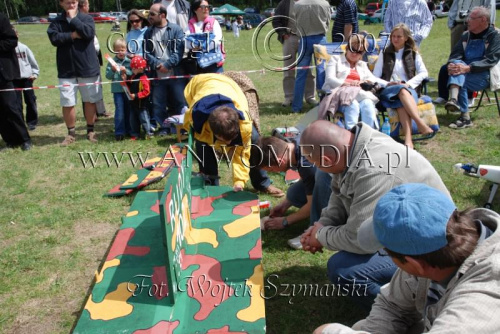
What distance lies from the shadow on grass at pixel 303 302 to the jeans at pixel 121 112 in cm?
399

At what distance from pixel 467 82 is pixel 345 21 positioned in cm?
208

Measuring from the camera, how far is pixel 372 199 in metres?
2.42

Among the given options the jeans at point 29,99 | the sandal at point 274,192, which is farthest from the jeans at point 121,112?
the sandal at point 274,192

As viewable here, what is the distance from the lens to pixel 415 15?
6.75 meters

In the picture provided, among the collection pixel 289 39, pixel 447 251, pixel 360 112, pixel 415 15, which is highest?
pixel 415 15

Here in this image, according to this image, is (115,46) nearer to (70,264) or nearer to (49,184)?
(49,184)

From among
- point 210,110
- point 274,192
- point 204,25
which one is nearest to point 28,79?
point 204,25

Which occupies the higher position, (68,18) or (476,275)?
(68,18)

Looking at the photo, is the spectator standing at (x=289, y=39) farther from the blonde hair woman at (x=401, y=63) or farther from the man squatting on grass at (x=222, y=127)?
the man squatting on grass at (x=222, y=127)

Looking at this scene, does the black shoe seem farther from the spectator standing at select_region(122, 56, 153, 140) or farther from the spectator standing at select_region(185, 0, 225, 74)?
the spectator standing at select_region(185, 0, 225, 74)

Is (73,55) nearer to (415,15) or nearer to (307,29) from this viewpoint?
(307,29)

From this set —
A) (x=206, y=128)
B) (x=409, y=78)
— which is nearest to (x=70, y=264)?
(x=206, y=128)

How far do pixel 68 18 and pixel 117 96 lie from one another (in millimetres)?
1157

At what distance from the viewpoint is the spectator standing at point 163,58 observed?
6.34 meters
